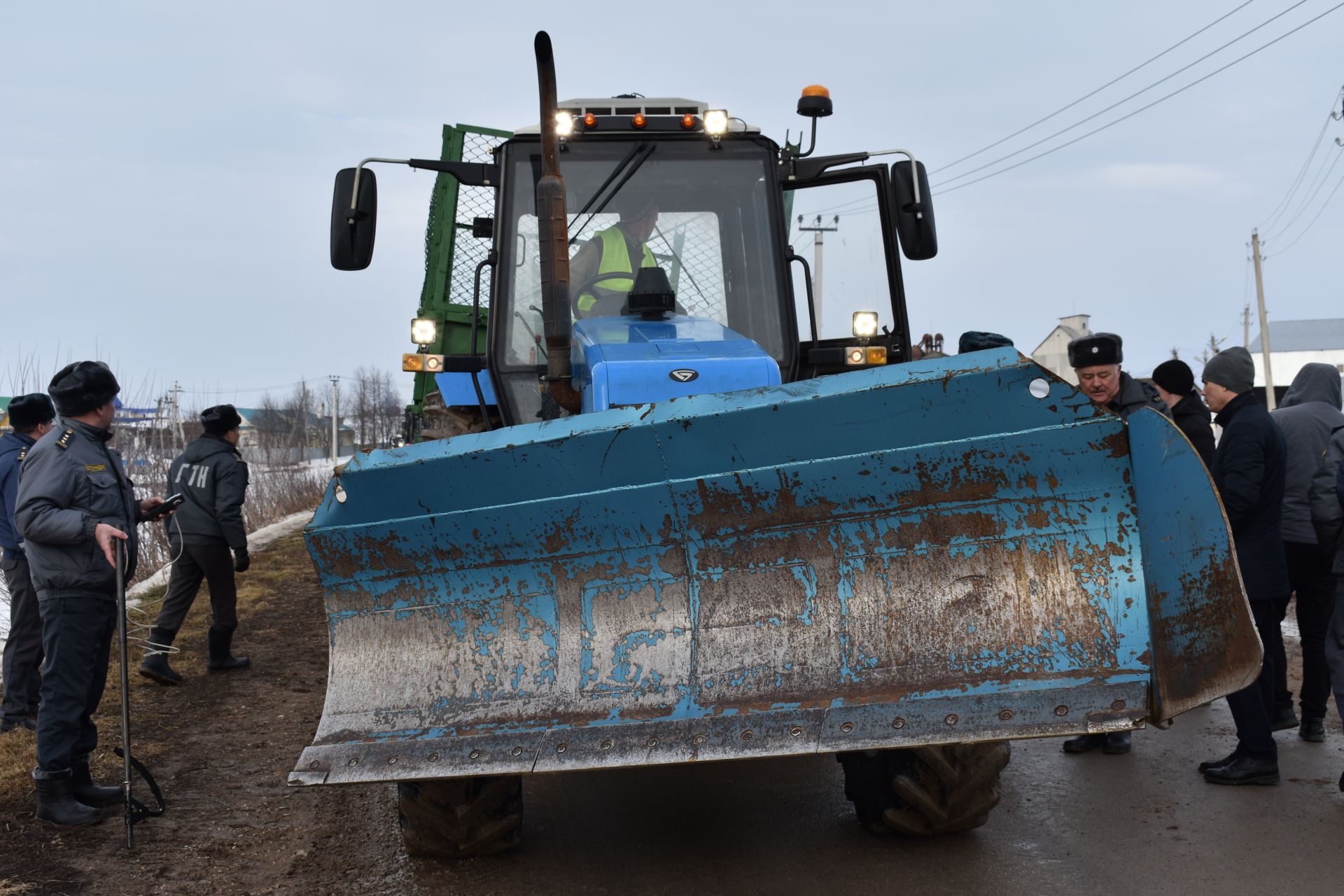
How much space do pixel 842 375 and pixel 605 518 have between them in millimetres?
863

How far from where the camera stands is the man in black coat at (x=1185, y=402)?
582 centimetres

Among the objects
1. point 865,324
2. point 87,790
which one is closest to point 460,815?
point 87,790

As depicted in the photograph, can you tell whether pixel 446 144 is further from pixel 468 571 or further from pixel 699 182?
pixel 468 571

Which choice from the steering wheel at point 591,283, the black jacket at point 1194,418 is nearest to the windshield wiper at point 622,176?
the steering wheel at point 591,283

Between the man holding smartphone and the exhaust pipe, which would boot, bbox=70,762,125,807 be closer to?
the man holding smartphone

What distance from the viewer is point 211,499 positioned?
7.34 m

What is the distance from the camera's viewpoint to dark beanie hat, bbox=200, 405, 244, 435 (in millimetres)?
7445

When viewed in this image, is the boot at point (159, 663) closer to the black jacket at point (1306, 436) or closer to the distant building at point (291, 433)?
the black jacket at point (1306, 436)

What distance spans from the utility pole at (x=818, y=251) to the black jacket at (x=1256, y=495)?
189 cm

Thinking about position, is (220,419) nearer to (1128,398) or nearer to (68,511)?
(68,511)

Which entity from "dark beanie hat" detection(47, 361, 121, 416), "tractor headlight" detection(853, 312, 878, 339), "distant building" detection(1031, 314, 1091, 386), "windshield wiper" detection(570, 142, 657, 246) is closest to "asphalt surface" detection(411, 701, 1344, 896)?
"tractor headlight" detection(853, 312, 878, 339)

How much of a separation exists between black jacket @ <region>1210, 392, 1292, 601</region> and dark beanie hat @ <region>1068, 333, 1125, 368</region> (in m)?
0.68

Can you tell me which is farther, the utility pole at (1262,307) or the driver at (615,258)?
the utility pole at (1262,307)

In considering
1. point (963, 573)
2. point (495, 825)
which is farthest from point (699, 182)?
point (495, 825)
